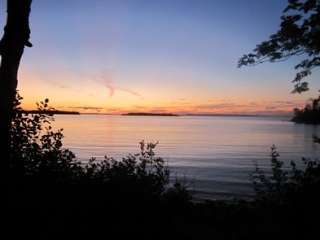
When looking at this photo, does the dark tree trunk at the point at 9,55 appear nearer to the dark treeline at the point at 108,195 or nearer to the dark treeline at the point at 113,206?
the dark treeline at the point at 108,195

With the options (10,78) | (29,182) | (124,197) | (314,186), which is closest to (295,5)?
(314,186)

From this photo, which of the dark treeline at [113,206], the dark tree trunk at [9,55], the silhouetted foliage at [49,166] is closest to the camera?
the dark treeline at [113,206]

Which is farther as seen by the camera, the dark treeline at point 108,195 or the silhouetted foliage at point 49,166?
the silhouetted foliage at point 49,166

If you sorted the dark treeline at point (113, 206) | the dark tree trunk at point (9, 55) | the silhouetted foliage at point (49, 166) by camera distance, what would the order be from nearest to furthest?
the dark treeline at point (113, 206)
the dark tree trunk at point (9, 55)
the silhouetted foliage at point (49, 166)

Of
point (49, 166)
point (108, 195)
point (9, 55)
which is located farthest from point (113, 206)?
point (9, 55)

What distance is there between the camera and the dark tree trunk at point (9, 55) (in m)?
7.72

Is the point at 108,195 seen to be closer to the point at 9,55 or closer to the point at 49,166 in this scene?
the point at 49,166

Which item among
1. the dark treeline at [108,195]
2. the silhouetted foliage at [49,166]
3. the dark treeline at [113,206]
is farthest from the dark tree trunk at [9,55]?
the silhouetted foliage at [49,166]

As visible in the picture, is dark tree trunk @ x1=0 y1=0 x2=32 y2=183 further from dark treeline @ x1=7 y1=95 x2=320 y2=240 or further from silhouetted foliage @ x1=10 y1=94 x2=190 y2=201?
silhouetted foliage @ x1=10 y1=94 x2=190 y2=201

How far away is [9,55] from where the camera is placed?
775 centimetres

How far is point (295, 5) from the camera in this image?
10.0 metres

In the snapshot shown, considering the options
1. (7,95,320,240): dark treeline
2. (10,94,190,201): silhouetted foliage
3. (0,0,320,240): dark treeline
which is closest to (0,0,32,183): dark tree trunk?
(0,0,320,240): dark treeline

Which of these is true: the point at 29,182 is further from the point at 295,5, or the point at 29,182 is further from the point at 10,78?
the point at 295,5

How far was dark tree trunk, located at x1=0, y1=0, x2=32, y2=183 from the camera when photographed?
304 inches
